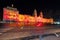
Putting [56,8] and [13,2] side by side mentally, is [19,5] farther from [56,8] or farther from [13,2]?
[56,8]

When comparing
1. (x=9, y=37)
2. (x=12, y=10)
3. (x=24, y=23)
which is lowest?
(x=9, y=37)

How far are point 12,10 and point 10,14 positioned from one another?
55 millimetres

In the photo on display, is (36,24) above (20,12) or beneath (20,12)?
beneath

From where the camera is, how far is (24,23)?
2016mm

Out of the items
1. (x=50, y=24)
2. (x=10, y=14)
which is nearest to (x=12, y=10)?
(x=10, y=14)

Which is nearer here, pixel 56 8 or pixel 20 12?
pixel 20 12

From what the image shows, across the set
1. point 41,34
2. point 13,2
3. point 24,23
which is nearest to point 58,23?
point 41,34

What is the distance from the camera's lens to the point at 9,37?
6.06 feet

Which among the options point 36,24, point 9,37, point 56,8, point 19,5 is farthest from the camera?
point 56,8

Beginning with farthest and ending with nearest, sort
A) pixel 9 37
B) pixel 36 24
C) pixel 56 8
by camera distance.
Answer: pixel 56 8 → pixel 36 24 → pixel 9 37

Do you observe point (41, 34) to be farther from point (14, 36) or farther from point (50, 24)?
→ point (14, 36)

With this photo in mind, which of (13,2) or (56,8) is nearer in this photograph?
(13,2)

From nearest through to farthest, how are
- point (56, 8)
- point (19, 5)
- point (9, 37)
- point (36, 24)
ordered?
1. point (9, 37)
2. point (19, 5)
3. point (36, 24)
4. point (56, 8)

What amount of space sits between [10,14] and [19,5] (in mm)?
172
